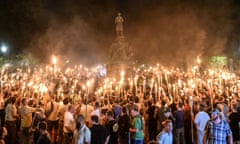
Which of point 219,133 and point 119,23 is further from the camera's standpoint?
point 119,23

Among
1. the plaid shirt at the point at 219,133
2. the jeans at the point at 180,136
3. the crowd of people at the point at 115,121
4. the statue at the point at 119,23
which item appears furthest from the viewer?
the statue at the point at 119,23

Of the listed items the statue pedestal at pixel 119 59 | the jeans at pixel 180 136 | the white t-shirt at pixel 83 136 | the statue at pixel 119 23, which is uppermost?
the statue at pixel 119 23

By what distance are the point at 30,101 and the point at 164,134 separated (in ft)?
20.8

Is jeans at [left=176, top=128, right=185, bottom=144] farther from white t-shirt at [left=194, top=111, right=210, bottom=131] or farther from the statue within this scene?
the statue

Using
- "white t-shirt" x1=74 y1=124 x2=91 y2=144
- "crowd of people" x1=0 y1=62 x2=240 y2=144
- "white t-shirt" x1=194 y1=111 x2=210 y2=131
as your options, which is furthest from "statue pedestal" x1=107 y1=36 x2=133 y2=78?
"white t-shirt" x1=74 y1=124 x2=91 y2=144

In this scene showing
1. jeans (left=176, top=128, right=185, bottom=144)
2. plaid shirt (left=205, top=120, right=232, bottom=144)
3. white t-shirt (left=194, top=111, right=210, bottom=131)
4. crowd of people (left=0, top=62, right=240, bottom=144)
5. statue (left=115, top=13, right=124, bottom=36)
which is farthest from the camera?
statue (left=115, top=13, right=124, bottom=36)

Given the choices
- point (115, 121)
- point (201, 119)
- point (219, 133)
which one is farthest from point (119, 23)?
point (219, 133)

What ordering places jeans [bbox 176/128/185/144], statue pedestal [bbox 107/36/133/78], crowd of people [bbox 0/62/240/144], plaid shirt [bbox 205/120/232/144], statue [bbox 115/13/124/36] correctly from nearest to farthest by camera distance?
plaid shirt [bbox 205/120/232/144] → crowd of people [bbox 0/62/240/144] → jeans [bbox 176/128/185/144] → statue [bbox 115/13/124/36] → statue pedestal [bbox 107/36/133/78]

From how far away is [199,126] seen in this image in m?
9.68

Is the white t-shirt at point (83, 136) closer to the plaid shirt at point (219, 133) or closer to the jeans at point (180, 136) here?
the plaid shirt at point (219, 133)

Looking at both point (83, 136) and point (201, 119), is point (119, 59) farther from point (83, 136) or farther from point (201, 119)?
point (83, 136)

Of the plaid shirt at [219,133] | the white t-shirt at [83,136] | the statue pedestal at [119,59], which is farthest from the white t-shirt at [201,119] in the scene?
the statue pedestal at [119,59]

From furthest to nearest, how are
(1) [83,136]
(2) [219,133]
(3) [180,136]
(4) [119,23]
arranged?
(4) [119,23], (3) [180,136], (1) [83,136], (2) [219,133]

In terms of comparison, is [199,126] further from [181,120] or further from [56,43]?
[56,43]
